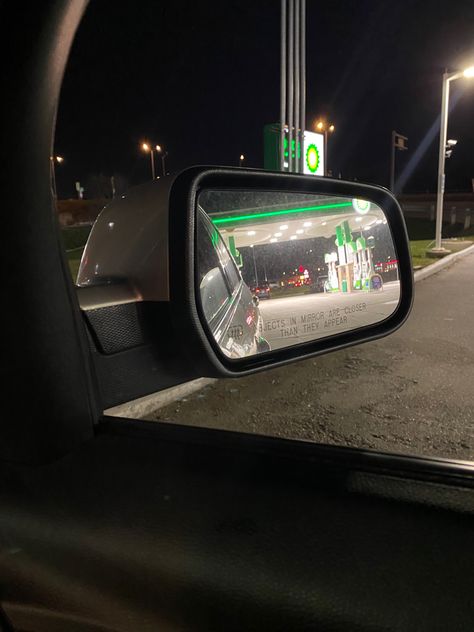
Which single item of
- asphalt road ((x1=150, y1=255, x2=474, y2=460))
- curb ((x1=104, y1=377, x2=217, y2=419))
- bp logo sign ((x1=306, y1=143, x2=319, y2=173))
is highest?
bp logo sign ((x1=306, y1=143, x2=319, y2=173))

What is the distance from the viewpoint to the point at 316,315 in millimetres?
1605

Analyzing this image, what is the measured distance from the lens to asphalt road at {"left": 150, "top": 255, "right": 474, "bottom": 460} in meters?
3.92

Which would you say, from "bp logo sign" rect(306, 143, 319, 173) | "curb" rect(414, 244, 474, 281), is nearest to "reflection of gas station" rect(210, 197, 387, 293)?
"curb" rect(414, 244, 474, 281)

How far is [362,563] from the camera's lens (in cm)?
88

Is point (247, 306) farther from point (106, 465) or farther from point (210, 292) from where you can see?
point (106, 465)

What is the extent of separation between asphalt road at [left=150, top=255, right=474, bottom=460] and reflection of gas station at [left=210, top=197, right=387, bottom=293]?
218cm

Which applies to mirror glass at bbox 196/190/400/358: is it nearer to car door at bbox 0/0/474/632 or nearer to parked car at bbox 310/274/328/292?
parked car at bbox 310/274/328/292

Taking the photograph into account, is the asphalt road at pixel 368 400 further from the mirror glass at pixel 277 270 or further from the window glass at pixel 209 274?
the window glass at pixel 209 274

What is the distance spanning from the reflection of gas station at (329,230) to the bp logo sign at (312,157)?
47.0 ft

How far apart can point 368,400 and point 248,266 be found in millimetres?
3648

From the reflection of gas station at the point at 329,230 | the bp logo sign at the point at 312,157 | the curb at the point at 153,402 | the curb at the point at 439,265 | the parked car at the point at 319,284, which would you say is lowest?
the curb at the point at 153,402

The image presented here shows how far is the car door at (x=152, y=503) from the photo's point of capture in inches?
34.6

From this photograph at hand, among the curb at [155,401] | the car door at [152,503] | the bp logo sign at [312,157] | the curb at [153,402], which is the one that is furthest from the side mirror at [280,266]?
the bp logo sign at [312,157]

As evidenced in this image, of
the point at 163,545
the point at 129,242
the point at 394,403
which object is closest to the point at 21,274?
the point at 129,242
